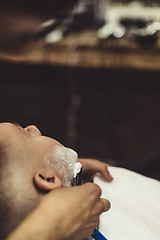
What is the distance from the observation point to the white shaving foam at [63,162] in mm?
515

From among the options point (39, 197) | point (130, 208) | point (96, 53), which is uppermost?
point (96, 53)

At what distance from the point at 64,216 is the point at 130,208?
28 cm

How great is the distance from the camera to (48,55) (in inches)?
62.2

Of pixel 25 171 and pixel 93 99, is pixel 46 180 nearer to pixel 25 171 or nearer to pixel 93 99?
pixel 25 171

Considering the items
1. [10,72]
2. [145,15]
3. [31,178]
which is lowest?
[31,178]

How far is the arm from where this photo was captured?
407 mm

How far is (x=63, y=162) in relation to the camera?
1.75ft

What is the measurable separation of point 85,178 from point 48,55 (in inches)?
39.2

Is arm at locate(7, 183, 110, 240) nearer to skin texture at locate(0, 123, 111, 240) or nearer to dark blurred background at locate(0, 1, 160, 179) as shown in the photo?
skin texture at locate(0, 123, 111, 240)

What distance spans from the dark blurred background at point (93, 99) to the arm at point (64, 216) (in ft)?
3.68

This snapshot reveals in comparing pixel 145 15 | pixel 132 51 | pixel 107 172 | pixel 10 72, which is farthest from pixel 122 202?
pixel 10 72

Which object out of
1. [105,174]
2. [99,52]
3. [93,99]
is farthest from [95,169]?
[93,99]

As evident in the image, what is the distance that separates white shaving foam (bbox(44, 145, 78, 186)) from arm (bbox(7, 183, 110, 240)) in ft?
0.17

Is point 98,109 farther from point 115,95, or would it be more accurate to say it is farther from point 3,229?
point 3,229
